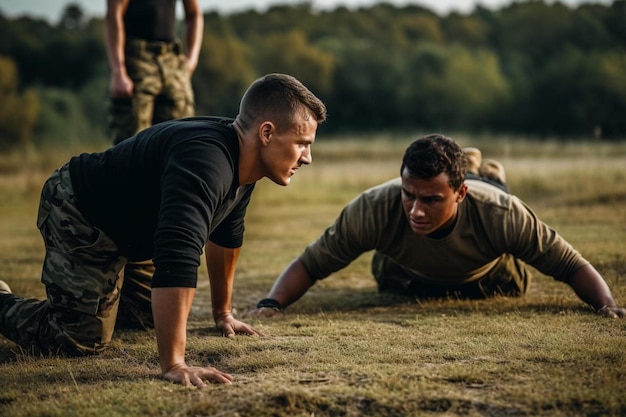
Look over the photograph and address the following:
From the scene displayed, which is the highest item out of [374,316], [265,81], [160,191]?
[265,81]

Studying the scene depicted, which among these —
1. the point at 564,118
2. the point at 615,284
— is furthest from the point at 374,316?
the point at 564,118

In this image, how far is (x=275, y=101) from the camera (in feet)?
13.2

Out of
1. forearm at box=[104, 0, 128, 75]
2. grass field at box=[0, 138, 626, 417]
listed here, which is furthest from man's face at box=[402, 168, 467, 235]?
forearm at box=[104, 0, 128, 75]

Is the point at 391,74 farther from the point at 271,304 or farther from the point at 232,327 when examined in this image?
the point at 232,327

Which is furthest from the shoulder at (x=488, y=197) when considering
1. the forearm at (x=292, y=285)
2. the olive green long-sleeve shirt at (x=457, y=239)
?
the forearm at (x=292, y=285)

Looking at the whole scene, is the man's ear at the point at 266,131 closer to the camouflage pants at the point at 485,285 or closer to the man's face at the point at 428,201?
the man's face at the point at 428,201

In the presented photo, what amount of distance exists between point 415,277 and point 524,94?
2026 inches

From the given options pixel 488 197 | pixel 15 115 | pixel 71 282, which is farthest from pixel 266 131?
pixel 15 115

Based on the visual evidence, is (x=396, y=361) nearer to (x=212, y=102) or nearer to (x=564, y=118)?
(x=564, y=118)

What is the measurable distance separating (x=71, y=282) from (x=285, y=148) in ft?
4.48

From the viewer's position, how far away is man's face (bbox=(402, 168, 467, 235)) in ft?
16.2

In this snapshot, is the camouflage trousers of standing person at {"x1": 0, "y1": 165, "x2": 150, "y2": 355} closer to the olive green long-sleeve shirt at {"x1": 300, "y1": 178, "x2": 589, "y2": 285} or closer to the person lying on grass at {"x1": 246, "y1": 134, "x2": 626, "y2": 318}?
the person lying on grass at {"x1": 246, "y1": 134, "x2": 626, "y2": 318}

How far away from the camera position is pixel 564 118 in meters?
45.9

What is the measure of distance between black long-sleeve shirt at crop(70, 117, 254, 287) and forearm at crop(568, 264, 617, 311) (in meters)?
2.23
